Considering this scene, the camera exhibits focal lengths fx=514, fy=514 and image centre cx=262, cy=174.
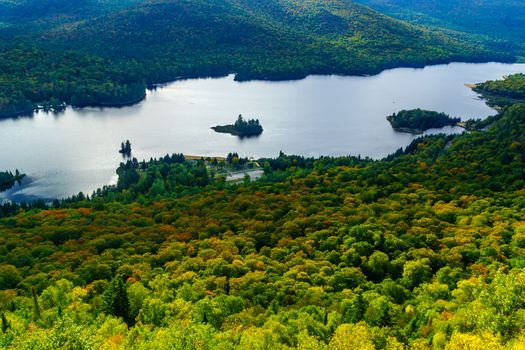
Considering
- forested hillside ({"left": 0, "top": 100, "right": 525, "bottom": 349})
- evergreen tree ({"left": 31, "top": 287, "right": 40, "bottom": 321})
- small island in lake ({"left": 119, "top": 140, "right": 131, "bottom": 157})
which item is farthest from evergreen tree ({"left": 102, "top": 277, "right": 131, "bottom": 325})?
small island in lake ({"left": 119, "top": 140, "right": 131, "bottom": 157})

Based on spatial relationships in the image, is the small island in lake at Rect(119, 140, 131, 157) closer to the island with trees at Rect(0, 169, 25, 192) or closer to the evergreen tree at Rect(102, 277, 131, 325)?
the island with trees at Rect(0, 169, 25, 192)

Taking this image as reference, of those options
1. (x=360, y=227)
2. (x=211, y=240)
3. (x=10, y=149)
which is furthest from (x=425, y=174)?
(x=10, y=149)

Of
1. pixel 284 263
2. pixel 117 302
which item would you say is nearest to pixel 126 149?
pixel 284 263

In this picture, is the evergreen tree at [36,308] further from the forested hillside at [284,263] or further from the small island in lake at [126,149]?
the small island in lake at [126,149]

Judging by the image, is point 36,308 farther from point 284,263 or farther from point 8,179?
point 8,179

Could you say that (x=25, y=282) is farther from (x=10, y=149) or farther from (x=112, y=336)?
(x=10, y=149)

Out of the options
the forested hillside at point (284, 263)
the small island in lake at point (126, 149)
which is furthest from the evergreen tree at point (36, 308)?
the small island in lake at point (126, 149)
